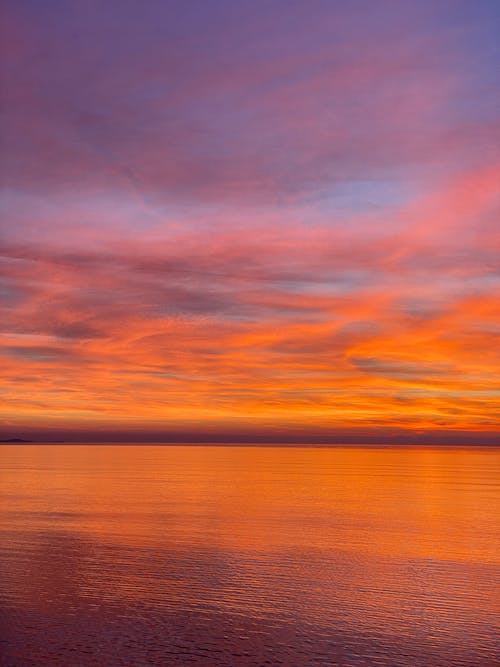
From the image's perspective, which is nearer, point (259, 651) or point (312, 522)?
point (259, 651)

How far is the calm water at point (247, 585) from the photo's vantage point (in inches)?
1008

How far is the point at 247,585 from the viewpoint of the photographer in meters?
34.3

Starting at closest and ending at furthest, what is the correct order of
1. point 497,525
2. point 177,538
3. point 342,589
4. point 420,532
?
point 342,589 → point 177,538 → point 420,532 → point 497,525

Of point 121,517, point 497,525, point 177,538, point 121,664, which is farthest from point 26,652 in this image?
point 497,525

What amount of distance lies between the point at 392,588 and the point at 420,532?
1916cm

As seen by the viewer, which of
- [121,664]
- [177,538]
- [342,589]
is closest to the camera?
[121,664]

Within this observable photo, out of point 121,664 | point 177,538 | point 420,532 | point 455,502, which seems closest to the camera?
point 121,664

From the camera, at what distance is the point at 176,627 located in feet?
91.7

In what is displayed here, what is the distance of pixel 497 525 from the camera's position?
185ft

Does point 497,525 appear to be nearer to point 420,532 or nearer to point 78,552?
point 420,532

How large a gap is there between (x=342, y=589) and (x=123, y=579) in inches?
428

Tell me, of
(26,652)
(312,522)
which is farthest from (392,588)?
(312,522)

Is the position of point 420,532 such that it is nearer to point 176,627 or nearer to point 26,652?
point 176,627

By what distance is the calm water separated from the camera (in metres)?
25.6
